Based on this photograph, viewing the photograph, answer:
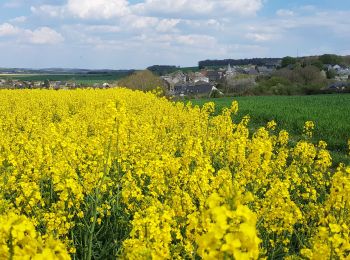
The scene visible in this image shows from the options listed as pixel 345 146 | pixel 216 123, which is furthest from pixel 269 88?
pixel 216 123

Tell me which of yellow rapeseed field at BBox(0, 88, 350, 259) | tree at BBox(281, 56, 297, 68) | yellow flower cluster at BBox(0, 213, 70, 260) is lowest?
yellow rapeseed field at BBox(0, 88, 350, 259)

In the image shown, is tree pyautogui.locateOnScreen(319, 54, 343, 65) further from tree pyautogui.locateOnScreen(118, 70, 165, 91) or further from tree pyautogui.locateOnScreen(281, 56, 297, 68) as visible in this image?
tree pyautogui.locateOnScreen(118, 70, 165, 91)

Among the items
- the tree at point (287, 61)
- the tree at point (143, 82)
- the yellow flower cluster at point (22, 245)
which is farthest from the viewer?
the tree at point (287, 61)

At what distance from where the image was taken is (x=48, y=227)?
4.65 meters

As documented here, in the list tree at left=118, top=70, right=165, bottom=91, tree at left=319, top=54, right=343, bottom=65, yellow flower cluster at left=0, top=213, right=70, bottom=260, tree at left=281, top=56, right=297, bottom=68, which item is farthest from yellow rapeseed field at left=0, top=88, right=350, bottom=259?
tree at left=319, top=54, right=343, bottom=65

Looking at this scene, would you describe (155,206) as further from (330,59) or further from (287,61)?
(330,59)

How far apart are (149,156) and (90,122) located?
5784mm

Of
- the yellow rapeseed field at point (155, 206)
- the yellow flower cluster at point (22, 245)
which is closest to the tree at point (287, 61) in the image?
the yellow rapeseed field at point (155, 206)

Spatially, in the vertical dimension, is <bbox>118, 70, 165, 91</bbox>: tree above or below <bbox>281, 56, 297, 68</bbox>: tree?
below

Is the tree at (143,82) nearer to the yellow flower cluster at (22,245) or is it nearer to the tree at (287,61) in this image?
the yellow flower cluster at (22,245)

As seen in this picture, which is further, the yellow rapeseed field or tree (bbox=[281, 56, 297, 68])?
tree (bbox=[281, 56, 297, 68])

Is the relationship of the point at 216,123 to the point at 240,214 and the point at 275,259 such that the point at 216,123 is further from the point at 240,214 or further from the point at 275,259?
the point at 240,214

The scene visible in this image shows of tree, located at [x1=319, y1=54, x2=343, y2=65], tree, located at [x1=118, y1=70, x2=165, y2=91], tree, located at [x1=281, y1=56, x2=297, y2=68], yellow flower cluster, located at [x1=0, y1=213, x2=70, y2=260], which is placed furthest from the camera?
tree, located at [x1=319, y1=54, x2=343, y2=65]

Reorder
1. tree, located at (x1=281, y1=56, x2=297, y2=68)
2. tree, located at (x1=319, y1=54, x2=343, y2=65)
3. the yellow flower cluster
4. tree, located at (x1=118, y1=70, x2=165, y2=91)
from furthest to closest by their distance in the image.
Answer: tree, located at (x1=319, y1=54, x2=343, y2=65) → tree, located at (x1=281, y1=56, x2=297, y2=68) → tree, located at (x1=118, y1=70, x2=165, y2=91) → the yellow flower cluster
